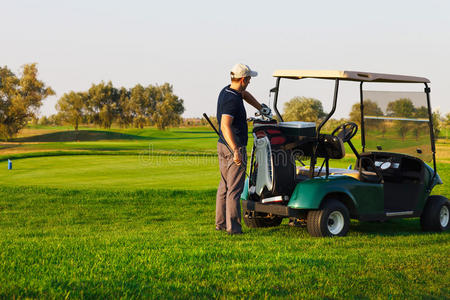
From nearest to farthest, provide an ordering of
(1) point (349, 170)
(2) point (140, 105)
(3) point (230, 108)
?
(3) point (230, 108), (1) point (349, 170), (2) point (140, 105)

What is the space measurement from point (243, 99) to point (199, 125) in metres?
64.2

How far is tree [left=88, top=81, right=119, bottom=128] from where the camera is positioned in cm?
6253

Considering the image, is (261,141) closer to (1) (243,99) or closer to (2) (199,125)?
(1) (243,99)

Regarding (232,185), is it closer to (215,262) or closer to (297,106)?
(215,262)

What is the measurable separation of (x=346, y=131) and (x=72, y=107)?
189 feet

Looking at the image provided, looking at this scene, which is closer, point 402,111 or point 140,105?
point 402,111

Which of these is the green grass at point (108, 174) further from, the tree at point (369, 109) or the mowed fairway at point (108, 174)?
the tree at point (369, 109)

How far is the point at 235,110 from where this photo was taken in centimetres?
665

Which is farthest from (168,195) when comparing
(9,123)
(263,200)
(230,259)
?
(9,123)

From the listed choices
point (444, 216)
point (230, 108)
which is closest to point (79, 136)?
point (444, 216)

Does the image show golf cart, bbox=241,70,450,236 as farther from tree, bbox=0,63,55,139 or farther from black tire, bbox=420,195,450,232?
tree, bbox=0,63,55,139

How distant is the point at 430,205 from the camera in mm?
8078

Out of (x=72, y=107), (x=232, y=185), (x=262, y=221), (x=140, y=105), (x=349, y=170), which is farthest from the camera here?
(x=140, y=105)

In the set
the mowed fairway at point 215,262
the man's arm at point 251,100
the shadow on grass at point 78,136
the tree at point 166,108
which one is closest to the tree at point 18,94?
the shadow on grass at point 78,136
